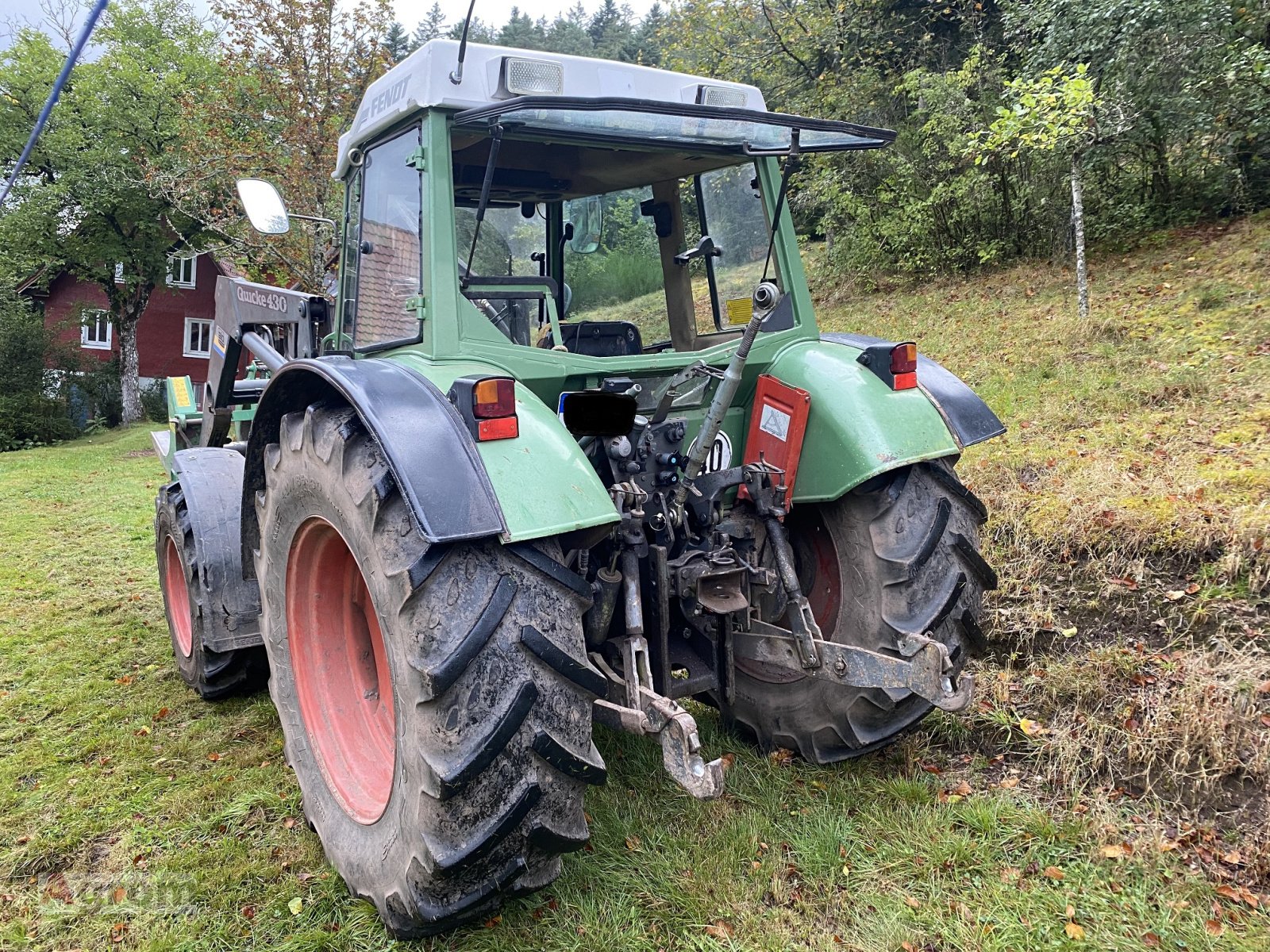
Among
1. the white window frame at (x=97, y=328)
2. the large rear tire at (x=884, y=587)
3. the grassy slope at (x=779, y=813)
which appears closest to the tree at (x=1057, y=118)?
the grassy slope at (x=779, y=813)

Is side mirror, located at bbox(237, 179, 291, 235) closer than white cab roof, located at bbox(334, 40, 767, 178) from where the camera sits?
No

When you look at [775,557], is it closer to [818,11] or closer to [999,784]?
[999,784]

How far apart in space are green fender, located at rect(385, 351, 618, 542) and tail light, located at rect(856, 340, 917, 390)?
121 centimetres

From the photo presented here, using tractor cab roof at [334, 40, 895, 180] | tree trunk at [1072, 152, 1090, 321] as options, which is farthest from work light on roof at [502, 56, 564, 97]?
tree trunk at [1072, 152, 1090, 321]

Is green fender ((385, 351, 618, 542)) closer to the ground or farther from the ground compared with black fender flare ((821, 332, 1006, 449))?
closer to the ground

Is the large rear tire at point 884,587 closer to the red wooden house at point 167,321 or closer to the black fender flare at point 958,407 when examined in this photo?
the black fender flare at point 958,407

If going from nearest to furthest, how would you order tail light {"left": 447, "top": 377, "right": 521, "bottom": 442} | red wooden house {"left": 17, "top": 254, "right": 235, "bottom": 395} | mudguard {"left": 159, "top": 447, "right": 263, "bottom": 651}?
tail light {"left": 447, "top": 377, "right": 521, "bottom": 442}, mudguard {"left": 159, "top": 447, "right": 263, "bottom": 651}, red wooden house {"left": 17, "top": 254, "right": 235, "bottom": 395}

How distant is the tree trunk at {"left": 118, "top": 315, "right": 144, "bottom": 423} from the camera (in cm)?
2341

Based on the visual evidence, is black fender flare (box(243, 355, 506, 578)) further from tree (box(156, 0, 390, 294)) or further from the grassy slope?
tree (box(156, 0, 390, 294))

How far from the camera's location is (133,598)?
235 inches

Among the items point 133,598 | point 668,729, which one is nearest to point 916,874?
point 668,729

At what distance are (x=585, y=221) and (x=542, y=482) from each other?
1.72 metres

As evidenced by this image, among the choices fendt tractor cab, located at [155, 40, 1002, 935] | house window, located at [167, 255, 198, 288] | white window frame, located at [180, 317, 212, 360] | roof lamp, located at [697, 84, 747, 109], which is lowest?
fendt tractor cab, located at [155, 40, 1002, 935]

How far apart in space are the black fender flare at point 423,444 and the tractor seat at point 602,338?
87 cm
